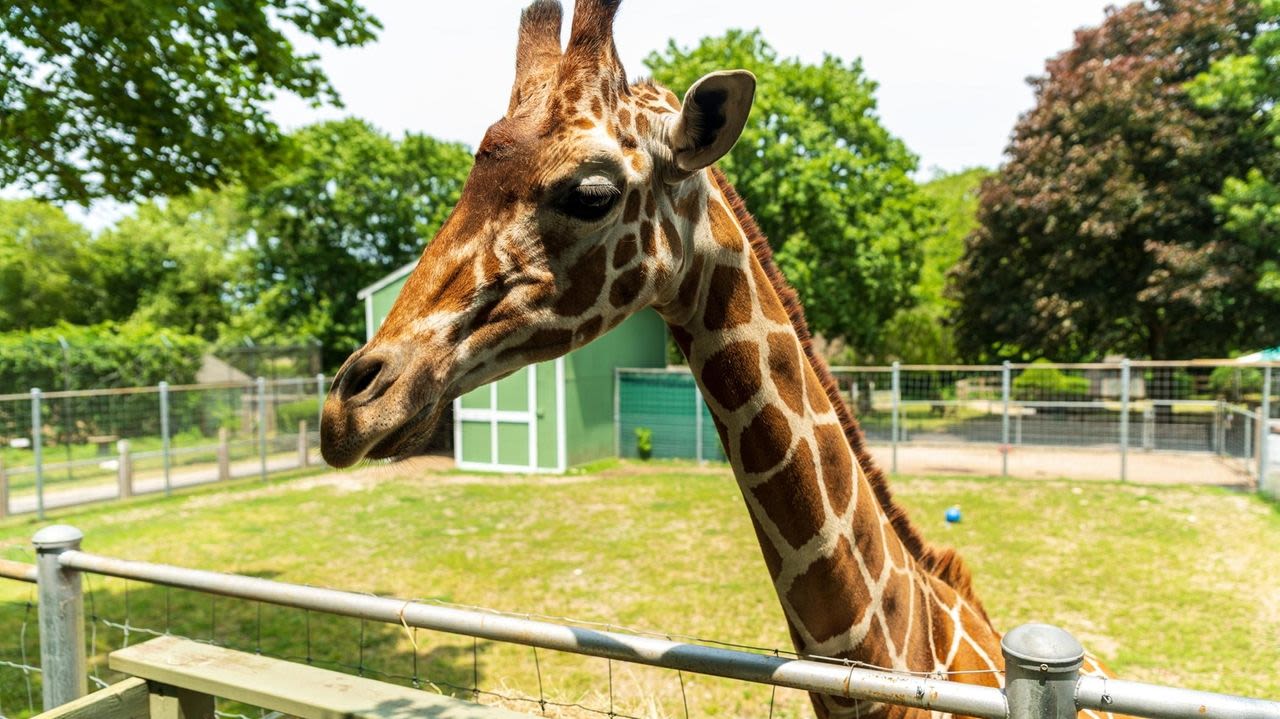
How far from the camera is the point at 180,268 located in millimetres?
28484

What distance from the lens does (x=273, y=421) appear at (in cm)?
1460

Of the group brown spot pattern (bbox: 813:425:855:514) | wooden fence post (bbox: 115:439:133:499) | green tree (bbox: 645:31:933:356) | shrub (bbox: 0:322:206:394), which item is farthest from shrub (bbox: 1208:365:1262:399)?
shrub (bbox: 0:322:206:394)

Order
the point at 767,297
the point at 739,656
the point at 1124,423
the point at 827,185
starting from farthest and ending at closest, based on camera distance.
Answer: the point at 827,185 → the point at 1124,423 → the point at 767,297 → the point at 739,656

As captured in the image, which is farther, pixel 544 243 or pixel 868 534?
pixel 868 534

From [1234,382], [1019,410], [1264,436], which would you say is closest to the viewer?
[1264,436]

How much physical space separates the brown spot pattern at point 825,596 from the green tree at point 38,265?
31.5m

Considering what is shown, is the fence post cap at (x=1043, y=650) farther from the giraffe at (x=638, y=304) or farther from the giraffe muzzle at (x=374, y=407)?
the giraffe muzzle at (x=374, y=407)

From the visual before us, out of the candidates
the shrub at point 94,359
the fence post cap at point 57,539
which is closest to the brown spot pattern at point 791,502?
the fence post cap at point 57,539

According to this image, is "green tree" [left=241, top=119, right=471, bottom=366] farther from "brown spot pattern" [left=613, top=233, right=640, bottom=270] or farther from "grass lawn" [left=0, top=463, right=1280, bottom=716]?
"brown spot pattern" [left=613, top=233, right=640, bottom=270]

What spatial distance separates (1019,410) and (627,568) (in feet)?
31.6

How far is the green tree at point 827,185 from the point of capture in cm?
1825

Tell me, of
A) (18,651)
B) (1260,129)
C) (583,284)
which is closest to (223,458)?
(18,651)

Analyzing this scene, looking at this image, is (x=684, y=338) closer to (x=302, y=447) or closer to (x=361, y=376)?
(x=361, y=376)

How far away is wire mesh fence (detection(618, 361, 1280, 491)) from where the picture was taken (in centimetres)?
1280
